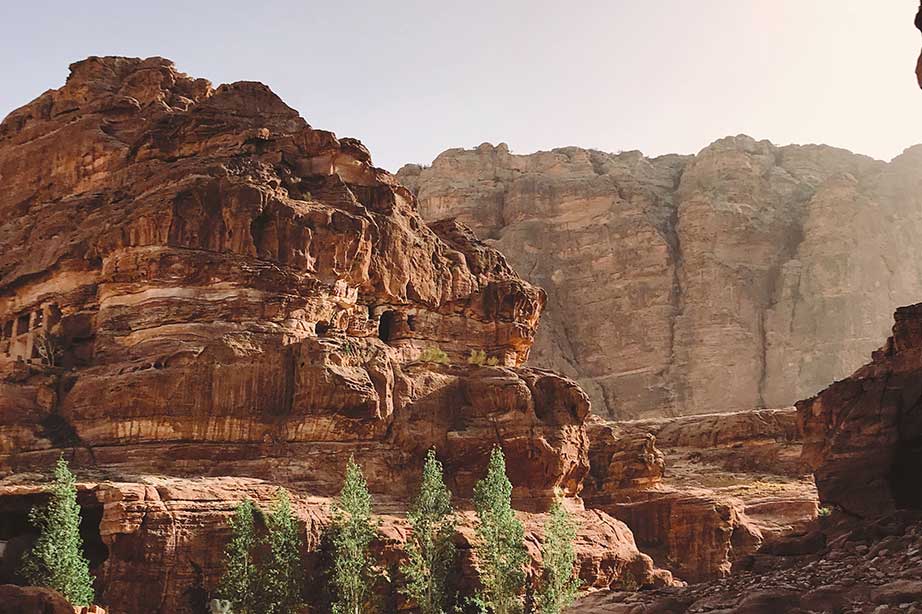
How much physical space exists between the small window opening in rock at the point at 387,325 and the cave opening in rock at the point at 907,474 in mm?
25067

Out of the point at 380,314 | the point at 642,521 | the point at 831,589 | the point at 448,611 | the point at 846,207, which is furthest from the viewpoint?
the point at 846,207

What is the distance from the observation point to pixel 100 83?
60.0 metres

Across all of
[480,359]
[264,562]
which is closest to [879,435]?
[264,562]

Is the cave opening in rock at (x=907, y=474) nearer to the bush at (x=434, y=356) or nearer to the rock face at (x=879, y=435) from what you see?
the rock face at (x=879, y=435)

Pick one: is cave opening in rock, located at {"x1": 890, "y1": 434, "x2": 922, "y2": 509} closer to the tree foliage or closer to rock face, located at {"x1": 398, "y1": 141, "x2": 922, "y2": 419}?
the tree foliage

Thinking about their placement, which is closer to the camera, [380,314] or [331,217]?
[331,217]

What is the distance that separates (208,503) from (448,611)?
985 centimetres

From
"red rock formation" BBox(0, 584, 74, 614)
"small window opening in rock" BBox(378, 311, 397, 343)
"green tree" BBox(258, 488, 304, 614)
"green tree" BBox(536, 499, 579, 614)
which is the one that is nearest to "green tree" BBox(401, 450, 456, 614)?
"green tree" BBox(536, 499, 579, 614)

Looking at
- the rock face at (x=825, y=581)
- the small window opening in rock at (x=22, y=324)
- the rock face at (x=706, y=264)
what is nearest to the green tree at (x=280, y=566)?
the rock face at (x=825, y=581)

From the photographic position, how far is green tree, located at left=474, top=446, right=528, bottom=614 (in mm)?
36312

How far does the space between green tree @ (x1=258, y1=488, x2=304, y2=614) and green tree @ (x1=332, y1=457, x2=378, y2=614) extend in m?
1.47

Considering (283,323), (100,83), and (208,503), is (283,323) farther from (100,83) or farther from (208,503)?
(100,83)

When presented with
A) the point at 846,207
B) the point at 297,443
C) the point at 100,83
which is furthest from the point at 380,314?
the point at 846,207

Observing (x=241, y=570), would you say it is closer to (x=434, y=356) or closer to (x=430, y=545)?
(x=430, y=545)
